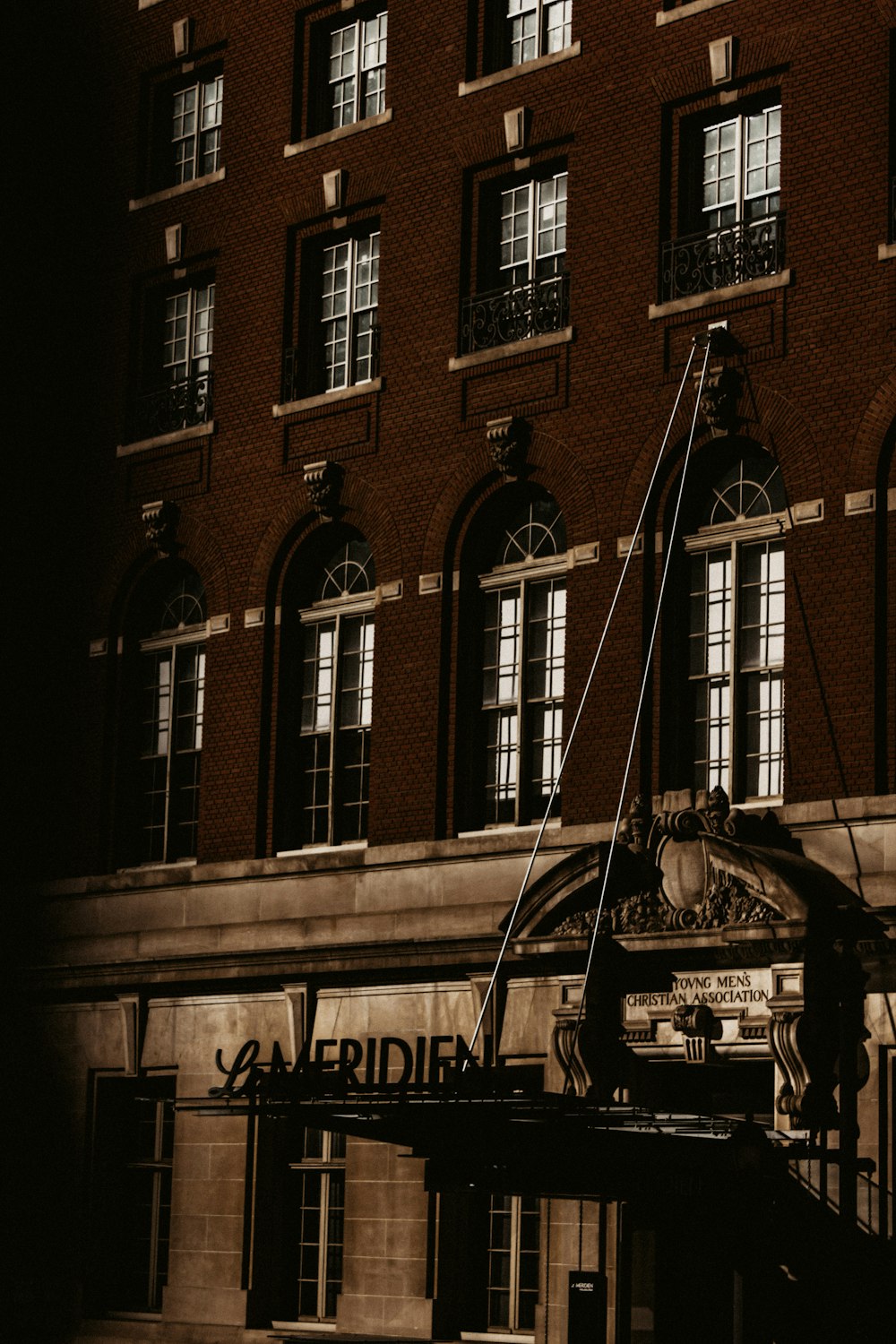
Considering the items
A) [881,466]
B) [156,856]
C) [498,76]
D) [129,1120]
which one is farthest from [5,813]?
[881,466]

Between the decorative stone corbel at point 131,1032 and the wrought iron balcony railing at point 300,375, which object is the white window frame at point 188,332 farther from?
the decorative stone corbel at point 131,1032

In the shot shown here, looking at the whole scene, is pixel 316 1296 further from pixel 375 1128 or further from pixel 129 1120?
pixel 375 1128

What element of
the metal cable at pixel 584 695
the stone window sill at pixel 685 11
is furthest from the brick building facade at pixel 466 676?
the stone window sill at pixel 685 11

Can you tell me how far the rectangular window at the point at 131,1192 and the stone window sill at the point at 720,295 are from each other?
11014 millimetres

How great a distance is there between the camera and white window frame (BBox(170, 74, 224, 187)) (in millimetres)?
31203

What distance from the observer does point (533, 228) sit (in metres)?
27.1

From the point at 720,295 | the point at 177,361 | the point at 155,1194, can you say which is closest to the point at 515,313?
the point at 720,295

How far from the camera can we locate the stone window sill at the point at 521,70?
87.7ft

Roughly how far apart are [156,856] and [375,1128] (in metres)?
11.2

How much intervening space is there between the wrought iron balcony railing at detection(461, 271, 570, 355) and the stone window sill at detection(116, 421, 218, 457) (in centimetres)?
428

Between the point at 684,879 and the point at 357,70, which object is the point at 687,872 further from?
the point at 357,70

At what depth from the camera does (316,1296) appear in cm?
2691

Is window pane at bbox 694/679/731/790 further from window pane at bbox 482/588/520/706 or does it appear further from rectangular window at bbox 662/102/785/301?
rectangular window at bbox 662/102/785/301

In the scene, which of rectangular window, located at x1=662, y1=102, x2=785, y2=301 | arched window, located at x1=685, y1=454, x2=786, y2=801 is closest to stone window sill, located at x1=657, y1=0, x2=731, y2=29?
rectangular window, located at x1=662, y1=102, x2=785, y2=301
